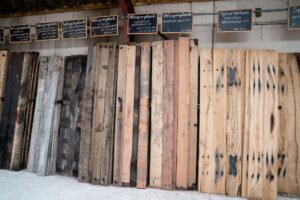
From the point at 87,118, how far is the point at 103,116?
26 cm

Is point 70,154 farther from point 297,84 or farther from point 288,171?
point 297,84

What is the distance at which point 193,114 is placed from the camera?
344 cm

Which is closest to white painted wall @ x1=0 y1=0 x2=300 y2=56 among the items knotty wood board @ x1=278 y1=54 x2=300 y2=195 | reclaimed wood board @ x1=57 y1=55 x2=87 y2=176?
knotty wood board @ x1=278 y1=54 x2=300 y2=195

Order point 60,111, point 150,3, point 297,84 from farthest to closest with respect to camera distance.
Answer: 1. point 150,3
2. point 60,111
3. point 297,84

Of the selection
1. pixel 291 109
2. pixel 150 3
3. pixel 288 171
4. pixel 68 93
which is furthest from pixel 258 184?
pixel 150 3

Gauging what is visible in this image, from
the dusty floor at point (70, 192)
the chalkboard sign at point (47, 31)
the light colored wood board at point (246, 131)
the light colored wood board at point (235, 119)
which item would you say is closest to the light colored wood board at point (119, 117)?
the dusty floor at point (70, 192)

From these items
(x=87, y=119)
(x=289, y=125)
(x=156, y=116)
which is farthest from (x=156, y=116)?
(x=289, y=125)

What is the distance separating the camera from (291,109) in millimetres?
3365

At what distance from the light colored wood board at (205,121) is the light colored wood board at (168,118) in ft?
1.24

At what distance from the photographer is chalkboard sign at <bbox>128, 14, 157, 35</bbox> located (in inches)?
162

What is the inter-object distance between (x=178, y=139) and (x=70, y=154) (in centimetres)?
172

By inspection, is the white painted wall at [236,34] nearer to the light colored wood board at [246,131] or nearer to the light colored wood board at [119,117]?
the light colored wood board at [246,131]

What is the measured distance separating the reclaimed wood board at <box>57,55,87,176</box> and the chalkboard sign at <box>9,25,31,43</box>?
1.47 m

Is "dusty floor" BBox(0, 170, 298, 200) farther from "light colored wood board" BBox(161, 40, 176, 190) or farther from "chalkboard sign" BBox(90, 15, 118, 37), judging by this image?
"chalkboard sign" BBox(90, 15, 118, 37)
